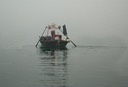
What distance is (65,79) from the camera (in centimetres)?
2070

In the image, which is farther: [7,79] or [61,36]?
[61,36]

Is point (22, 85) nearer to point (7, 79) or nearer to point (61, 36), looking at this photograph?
point (7, 79)

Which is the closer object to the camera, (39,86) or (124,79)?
(39,86)

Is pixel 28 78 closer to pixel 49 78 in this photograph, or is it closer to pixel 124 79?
pixel 49 78

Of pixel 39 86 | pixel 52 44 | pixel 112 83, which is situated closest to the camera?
pixel 39 86

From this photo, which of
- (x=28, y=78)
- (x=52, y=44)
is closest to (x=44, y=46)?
(x=52, y=44)

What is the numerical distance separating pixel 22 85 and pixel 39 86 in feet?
3.77

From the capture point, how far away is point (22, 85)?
1833 centimetres

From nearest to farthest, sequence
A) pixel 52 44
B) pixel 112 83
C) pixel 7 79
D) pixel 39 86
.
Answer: pixel 39 86
pixel 112 83
pixel 7 79
pixel 52 44

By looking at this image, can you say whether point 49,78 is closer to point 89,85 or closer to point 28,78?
point 28,78

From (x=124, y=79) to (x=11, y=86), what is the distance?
7.97m

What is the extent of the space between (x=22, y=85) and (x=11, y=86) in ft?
2.26

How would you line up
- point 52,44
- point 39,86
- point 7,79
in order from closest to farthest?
point 39,86, point 7,79, point 52,44

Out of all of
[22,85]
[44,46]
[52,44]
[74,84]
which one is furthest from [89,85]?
[44,46]
